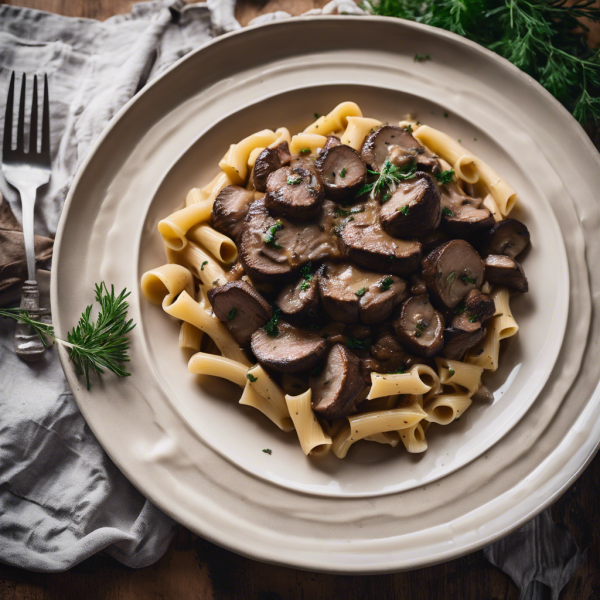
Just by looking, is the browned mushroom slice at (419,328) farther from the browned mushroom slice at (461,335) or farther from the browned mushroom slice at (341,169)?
the browned mushroom slice at (341,169)

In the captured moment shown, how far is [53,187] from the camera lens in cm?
439

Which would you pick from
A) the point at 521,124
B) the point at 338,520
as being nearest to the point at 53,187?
the point at 338,520

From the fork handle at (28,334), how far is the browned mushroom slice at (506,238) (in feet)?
11.2

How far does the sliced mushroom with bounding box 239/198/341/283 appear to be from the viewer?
3.62 m

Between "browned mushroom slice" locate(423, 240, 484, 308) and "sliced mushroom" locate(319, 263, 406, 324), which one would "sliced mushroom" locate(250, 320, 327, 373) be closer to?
"sliced mushroom" locate(319, 263, 406, 324)

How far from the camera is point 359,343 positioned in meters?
3.68

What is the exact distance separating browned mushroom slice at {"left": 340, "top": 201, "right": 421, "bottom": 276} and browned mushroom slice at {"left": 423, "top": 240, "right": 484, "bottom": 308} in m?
0.12

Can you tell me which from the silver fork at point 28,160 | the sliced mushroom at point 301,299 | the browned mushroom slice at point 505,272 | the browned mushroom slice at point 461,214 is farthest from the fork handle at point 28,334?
the browned mushroom slice at point 505,272

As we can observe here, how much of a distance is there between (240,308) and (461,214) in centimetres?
174

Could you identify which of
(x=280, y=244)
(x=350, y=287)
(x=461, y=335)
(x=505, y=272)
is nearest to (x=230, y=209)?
(x=280, y=244)

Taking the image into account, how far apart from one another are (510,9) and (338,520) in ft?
13.4

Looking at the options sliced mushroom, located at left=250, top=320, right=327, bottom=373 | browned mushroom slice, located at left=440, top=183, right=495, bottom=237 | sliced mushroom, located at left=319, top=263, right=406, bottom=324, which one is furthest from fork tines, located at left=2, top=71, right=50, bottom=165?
browned mushroom slice, located at left=440, top=183, right=495, bottom=237

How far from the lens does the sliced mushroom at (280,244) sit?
362 centimetres

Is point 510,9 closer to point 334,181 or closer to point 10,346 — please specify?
point 334,181
